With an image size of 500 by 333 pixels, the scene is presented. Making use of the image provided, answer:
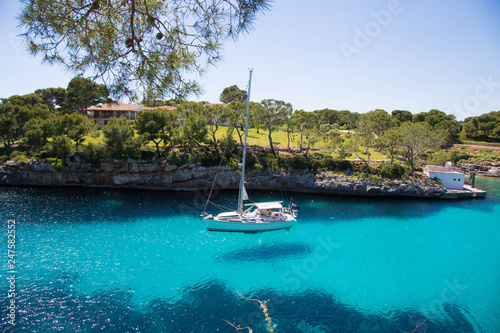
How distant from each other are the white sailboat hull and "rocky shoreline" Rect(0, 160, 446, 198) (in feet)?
50.2

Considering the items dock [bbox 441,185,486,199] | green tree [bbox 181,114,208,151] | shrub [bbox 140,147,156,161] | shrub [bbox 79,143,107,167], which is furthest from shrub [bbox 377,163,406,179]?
shrub [bbox 79,143,107,167]

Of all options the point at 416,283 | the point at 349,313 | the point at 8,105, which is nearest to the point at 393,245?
the point at 416,283

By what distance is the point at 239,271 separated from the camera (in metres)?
19.1

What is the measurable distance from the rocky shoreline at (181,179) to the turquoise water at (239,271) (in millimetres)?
5535

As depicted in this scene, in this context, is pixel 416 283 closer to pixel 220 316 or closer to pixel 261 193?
pixel 220 316

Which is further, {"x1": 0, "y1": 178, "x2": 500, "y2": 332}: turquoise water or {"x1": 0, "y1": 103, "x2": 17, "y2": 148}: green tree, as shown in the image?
{"x1": 0, "y1": 103, "x2": 17, "y2": 148}: green tree

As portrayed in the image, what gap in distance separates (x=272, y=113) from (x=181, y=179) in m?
17.5

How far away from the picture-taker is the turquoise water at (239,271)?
14.8 meters

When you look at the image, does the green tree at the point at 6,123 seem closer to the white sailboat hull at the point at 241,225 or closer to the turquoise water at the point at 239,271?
the turquoise water at the point at 239,271

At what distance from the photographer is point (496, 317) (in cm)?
1623

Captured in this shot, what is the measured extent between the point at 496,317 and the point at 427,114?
9081cm

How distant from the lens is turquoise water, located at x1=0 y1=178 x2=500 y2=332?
48.7 feet

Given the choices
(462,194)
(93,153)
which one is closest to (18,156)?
(93,153)

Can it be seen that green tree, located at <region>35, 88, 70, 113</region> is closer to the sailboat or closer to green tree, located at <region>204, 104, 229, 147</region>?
green tree, located at <region>204, 104, 229, 147</region>
